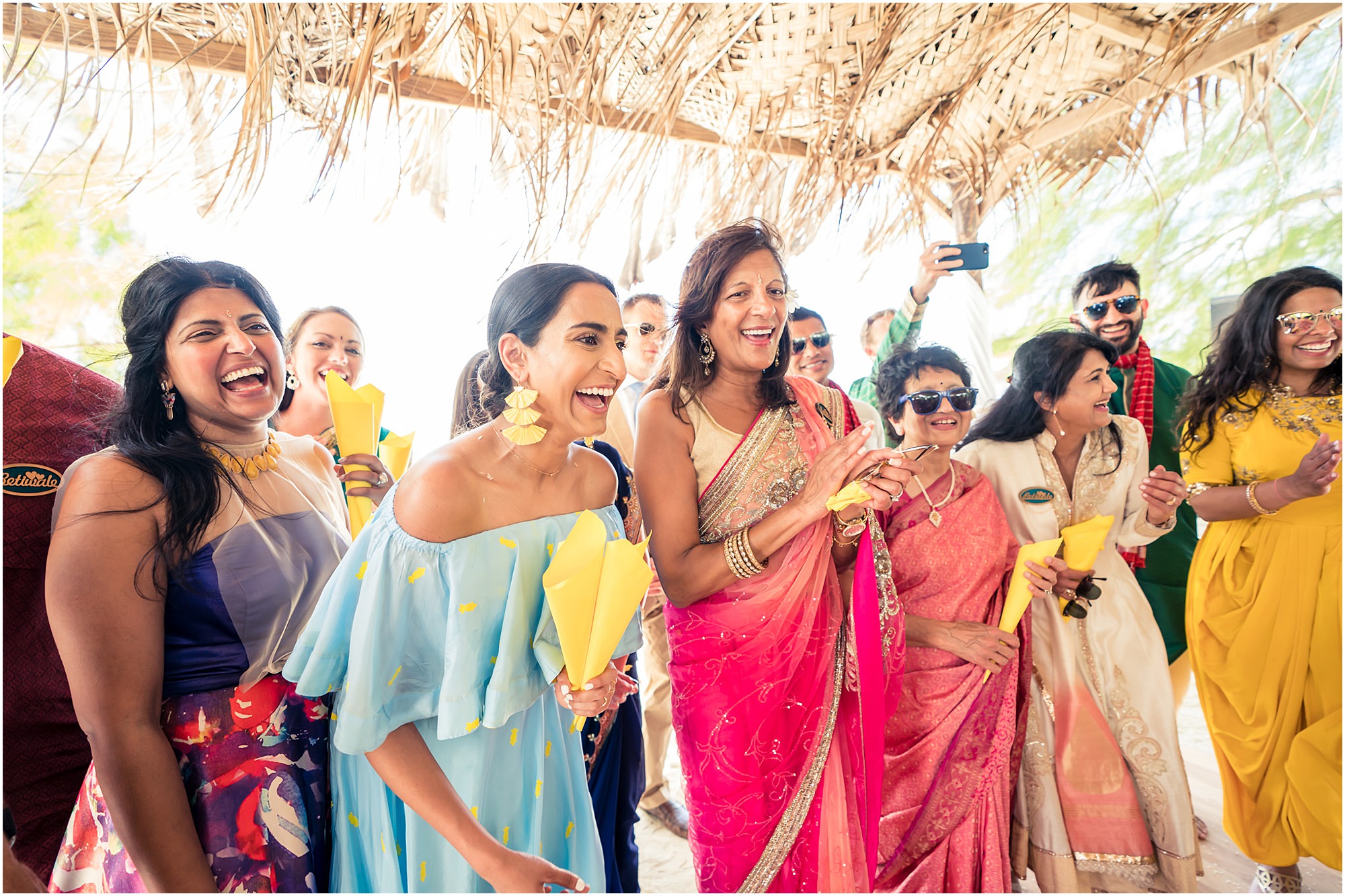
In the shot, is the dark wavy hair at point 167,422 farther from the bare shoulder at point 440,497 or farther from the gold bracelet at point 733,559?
the gold bracelet at point 733,559

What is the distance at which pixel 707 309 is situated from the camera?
79.1 inches

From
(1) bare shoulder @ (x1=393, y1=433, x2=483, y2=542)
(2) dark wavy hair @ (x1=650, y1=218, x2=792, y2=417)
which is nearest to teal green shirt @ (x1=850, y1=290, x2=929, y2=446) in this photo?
(2) dark wavy hair @ (x1=650, y1=218, x2=792, y2=417)

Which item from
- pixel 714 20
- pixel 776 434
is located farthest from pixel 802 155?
pixel 776 434

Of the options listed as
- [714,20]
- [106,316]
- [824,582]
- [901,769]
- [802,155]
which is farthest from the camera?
[106,316]

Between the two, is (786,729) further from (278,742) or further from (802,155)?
(802,155)

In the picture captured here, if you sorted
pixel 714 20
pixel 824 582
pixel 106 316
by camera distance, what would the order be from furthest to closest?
1. pixel 106 316
2. pixel 714 20
3. pixel 824 582

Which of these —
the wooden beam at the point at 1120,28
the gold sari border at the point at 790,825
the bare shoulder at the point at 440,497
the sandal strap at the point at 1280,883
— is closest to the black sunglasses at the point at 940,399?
the gold sari border at the point at 790,825

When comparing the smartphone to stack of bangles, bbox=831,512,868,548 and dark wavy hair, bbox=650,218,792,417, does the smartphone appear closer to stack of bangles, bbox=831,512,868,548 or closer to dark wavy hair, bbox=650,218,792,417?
dark wavy hair, bbox=650,218,792,417

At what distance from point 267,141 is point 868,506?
2.21 metres

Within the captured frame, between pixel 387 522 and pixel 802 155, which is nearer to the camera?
pixel 387 522

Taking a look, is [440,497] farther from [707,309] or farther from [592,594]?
[707,309]

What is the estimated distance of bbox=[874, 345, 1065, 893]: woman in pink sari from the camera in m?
2.21

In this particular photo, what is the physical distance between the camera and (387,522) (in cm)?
137

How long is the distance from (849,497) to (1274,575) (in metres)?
1.89
